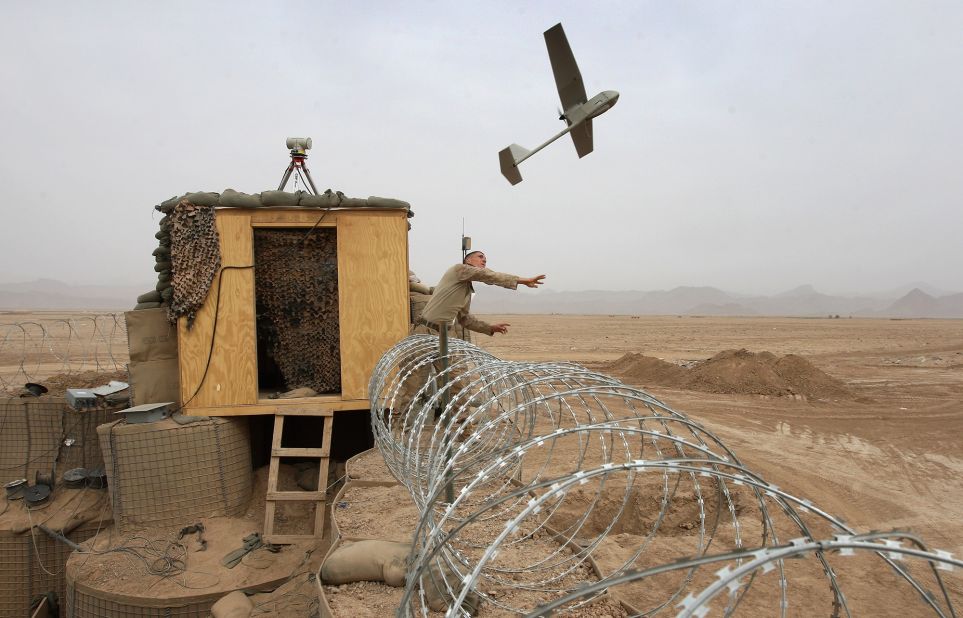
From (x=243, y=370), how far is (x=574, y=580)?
574 centimetres

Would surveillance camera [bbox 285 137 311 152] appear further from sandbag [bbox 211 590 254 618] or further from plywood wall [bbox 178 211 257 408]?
sandbag [bbox 211 590 254 618]

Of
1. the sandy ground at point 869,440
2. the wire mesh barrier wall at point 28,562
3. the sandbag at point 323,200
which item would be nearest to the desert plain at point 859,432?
the sandy ground at point 869,440

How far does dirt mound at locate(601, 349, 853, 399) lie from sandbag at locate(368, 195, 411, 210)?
11.2 metres

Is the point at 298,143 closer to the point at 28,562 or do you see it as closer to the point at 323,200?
the point at 323,200

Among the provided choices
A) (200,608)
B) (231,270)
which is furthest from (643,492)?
(231,270)

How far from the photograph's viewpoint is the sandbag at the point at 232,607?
607cm

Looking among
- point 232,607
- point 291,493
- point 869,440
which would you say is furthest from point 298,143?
point 869,440

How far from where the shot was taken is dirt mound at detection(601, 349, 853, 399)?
1474cm

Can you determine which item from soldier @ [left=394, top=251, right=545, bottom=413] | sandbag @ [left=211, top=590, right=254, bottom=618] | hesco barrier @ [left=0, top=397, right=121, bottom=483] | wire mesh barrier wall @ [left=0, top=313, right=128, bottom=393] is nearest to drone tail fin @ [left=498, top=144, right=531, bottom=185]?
soldier @ [left=394, top=251, right=545, bottom=413]

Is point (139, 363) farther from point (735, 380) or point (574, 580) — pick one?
point (735, 380)

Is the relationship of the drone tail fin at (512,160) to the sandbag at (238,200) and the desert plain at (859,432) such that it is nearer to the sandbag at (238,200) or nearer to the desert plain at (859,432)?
the sandbag at (238,200)

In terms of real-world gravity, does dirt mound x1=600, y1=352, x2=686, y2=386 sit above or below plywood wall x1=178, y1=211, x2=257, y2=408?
below

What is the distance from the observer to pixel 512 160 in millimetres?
7195

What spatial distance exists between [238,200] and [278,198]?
22.1 inches
